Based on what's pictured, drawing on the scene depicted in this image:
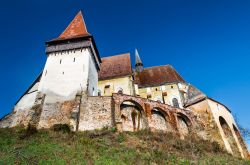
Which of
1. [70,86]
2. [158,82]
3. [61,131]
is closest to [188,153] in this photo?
[61,131]

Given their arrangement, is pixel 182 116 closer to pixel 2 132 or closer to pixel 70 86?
pixel 70 86

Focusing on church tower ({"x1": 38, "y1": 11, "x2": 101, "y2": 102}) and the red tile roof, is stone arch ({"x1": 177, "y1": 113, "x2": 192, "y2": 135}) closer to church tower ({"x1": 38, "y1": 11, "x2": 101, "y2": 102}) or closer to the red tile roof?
church tower ({"x1": 38, "y1": 11, "x2": 101, "y2": 102})

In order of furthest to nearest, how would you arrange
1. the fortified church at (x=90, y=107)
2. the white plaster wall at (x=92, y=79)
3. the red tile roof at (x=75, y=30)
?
the red tile roof at (x=75, y=30), the white plaster wall at (x=92, y=79), the fortified church at (x=90, y=107)

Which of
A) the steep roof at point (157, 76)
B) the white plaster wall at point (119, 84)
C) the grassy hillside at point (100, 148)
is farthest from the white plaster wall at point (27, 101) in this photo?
the steep roof at point (157, 76)

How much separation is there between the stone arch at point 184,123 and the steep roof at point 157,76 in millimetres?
9587

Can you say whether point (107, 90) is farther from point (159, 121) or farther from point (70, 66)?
point (159, 121)

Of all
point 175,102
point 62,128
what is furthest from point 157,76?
point 62,128

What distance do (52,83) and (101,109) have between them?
5.68 m

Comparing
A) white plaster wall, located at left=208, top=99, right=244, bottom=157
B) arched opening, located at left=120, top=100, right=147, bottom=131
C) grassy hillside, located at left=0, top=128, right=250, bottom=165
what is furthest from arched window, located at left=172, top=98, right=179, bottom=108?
grassy hillside, located at left=0, top=128, right=250, bottom=165

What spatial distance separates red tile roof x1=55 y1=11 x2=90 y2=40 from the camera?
84.3 ft

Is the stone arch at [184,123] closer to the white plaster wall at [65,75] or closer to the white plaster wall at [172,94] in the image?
the white plaster wall at [172,94]

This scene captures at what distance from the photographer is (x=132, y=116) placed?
819 inches

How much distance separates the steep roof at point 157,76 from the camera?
32.3 metres

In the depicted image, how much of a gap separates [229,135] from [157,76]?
43.3ft
